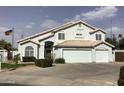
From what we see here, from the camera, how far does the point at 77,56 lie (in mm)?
40844

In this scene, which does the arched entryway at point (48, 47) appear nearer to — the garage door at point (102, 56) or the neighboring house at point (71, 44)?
the neighboring house at point (71, 44)

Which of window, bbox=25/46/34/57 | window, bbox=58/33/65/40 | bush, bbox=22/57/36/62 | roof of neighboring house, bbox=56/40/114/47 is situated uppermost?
window, bbox=58/33/65/40

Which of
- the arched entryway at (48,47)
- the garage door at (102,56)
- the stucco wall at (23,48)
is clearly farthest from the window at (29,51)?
the garage door at (102,56)

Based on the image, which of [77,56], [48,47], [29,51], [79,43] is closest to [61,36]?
[48,47]

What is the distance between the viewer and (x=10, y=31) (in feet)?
125

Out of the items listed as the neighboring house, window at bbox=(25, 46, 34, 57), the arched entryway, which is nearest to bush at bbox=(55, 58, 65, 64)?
the neighboring house

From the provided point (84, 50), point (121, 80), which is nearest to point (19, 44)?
point (84, 50)

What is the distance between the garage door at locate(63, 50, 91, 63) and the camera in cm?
4047

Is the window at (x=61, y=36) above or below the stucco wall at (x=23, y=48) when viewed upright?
above

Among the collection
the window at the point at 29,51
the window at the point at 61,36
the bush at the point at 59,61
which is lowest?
the bush at the point at 59,61

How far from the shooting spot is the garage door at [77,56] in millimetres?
40469

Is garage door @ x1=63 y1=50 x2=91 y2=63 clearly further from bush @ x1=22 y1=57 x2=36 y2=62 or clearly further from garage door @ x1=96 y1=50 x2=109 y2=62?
bush @ x1=22 y1=57 x2=36 y2=62

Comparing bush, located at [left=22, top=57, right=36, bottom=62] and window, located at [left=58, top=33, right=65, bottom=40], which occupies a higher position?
window, located at [left=58, top=33, right=65, bottom=40]
